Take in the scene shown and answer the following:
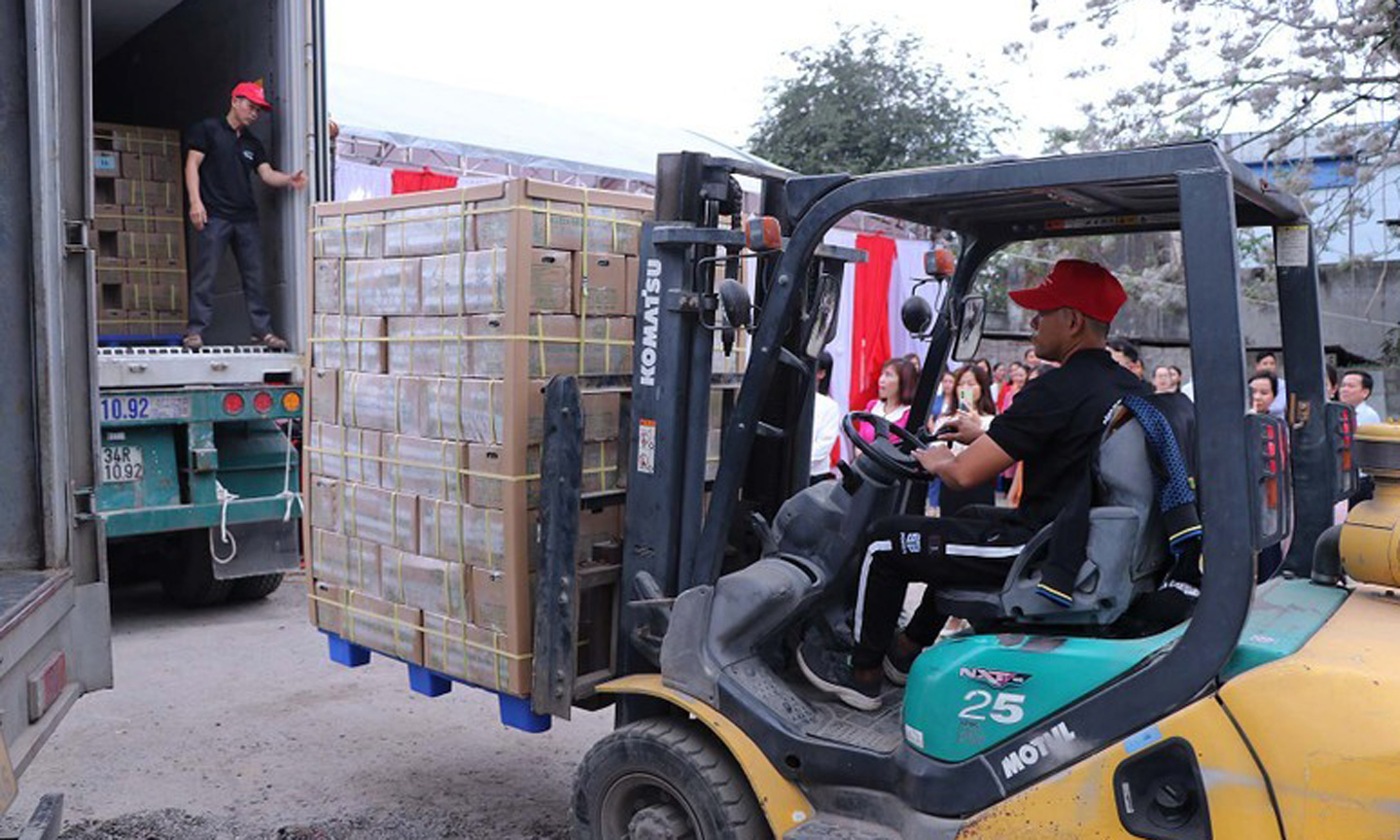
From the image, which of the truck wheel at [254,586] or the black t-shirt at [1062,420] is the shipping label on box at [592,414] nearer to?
the black t-shirt at [1062,420]

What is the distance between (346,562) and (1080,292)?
9.14 ft

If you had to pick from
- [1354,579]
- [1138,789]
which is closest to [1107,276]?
[1354,579]

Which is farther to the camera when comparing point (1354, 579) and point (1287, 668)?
point (1354, 579)

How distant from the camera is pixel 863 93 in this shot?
22.2 m

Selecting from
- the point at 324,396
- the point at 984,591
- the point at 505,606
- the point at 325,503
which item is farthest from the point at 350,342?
the point at 984,591

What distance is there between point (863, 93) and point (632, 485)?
1926 cm

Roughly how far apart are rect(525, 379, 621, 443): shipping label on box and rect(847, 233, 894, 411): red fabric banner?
30.7 feet

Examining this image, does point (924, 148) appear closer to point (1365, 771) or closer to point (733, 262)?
point (733, 262)

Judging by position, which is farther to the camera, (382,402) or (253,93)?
(253,93)

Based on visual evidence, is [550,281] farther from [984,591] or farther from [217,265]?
[217,265]

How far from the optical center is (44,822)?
125 inches

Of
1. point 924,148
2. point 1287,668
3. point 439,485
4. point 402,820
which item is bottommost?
point 402,820

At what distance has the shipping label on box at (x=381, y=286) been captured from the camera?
445 centimetres

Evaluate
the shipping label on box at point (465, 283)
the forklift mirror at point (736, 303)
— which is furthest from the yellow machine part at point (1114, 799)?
the shipping label on box at point (465, 283)
